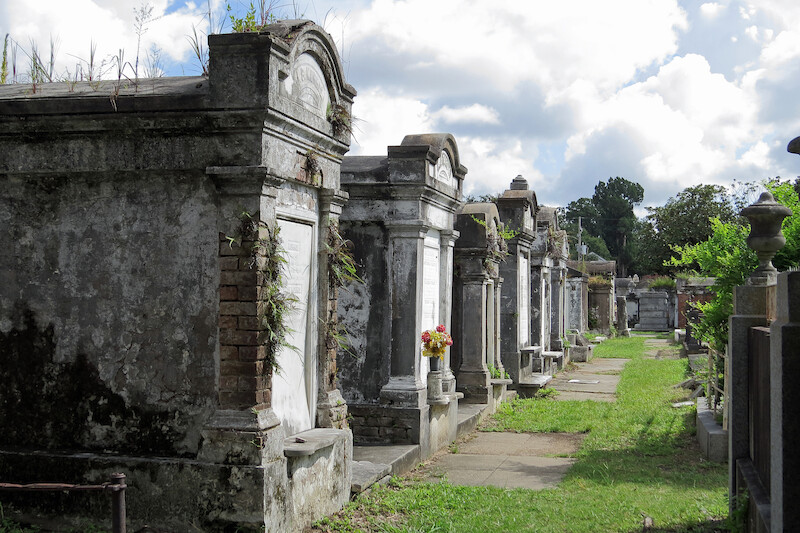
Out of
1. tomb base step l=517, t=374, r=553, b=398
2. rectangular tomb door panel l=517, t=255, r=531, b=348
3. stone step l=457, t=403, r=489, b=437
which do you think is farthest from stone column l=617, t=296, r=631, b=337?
stone step l=457, t=403, r=489, b=437

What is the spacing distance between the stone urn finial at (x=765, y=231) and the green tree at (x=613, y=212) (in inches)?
2756

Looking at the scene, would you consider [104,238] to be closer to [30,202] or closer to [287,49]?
[30,202]

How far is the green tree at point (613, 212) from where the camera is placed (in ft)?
249

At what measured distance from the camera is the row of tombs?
5164mm

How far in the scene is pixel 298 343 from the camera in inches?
238

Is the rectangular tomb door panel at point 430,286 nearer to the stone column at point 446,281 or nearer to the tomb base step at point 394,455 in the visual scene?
the stone column at point 446,281

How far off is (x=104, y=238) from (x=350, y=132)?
7.14ft

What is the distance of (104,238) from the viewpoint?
17.9 ft

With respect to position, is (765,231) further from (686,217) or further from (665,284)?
(686,217)

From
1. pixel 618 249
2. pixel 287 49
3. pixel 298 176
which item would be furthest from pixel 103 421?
pixel 618 249

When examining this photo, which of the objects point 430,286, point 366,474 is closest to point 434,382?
point 430,286

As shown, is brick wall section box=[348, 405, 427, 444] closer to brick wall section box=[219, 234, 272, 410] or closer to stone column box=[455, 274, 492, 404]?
stone column box=[455, 274, 492, 404]

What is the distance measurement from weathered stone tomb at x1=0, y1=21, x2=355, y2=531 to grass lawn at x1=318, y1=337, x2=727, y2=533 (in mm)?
790

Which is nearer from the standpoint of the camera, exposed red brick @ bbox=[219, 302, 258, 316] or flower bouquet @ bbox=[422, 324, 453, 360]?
exposed red brick @ bbox=[219, 302, 258, 316]
